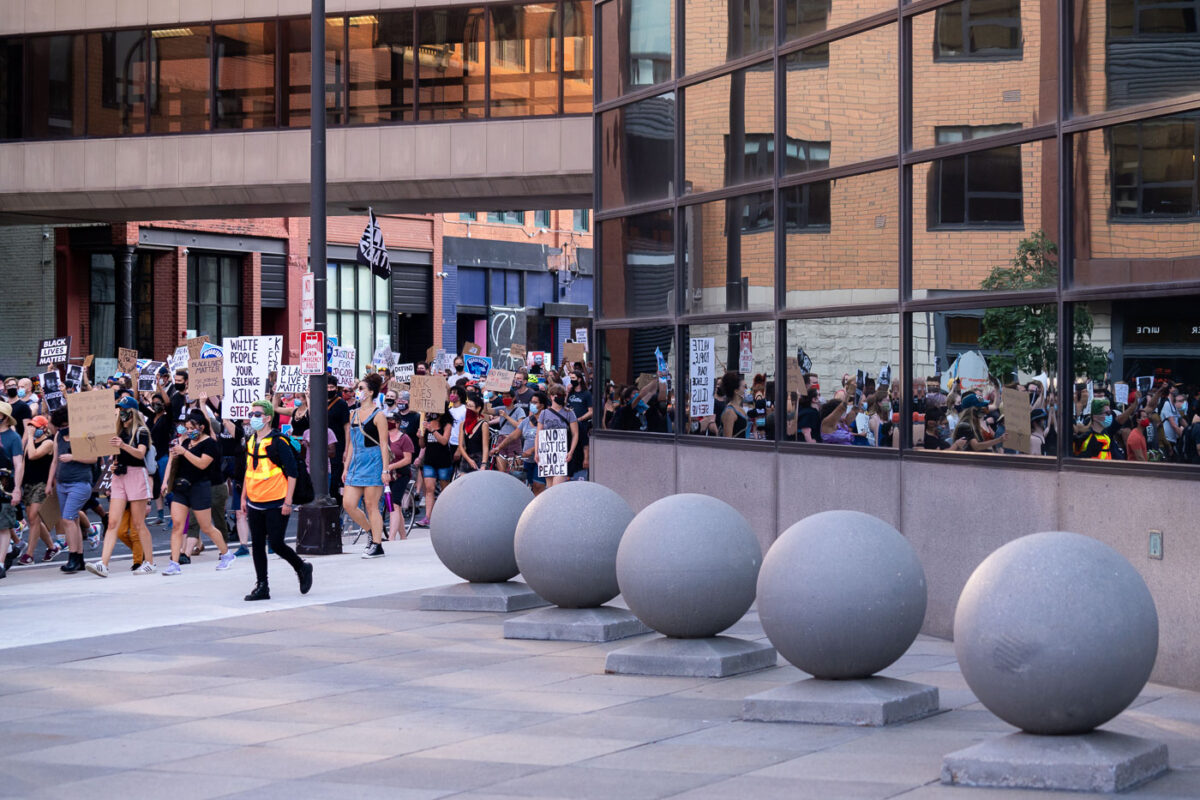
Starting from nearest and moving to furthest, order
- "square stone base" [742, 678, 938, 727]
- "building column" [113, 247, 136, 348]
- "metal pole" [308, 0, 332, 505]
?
"square stone base" [742, 678, 938, 727], "metal pole" [308, 0, 332, 505], "building column" [113, 247, 136, 348]

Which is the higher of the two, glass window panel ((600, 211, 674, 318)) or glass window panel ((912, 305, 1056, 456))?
glass window panel ((600, 211, 674, 318))

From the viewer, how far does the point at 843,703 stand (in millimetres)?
9234

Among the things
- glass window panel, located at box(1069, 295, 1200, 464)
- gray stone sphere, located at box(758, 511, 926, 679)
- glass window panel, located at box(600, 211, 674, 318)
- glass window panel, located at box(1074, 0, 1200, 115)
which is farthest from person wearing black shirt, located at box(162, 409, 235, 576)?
glass window panel, located at box(1074, 0, 1200, 115)

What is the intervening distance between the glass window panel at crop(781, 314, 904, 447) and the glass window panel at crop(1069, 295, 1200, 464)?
2.23 metres

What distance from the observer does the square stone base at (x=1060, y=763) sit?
752 cm

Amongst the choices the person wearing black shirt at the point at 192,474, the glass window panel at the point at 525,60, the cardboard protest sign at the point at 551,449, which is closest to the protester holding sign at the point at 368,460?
the person wearing black shirt at the point at 192,474

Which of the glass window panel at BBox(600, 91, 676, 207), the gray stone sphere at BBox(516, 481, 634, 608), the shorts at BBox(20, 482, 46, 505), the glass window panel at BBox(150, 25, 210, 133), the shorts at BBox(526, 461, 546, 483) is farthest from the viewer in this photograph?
the glass window panel at BBox(150, 25, 210, 133)

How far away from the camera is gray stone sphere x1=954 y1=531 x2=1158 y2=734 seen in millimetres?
7625

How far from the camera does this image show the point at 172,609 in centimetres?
1477

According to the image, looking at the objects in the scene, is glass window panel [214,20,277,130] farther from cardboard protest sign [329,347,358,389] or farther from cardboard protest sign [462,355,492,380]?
cardboard protest sign [329,347,358,389]

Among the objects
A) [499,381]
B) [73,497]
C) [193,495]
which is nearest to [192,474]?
[193,495]

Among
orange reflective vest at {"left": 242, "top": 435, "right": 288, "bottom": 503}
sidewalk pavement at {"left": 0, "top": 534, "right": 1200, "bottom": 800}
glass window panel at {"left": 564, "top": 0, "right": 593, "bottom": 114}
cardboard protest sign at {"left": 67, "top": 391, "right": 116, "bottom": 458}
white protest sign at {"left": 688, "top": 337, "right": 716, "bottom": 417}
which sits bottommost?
sidewalk pavement at {"left": 0, "top": 534, "right": 1200, "bottom": 800}

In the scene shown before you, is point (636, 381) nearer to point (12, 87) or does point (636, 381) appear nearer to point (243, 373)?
point (243, 373)

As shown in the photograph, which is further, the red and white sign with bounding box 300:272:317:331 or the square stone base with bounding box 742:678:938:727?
the red and white sign with bounding box 300:272:317:331
